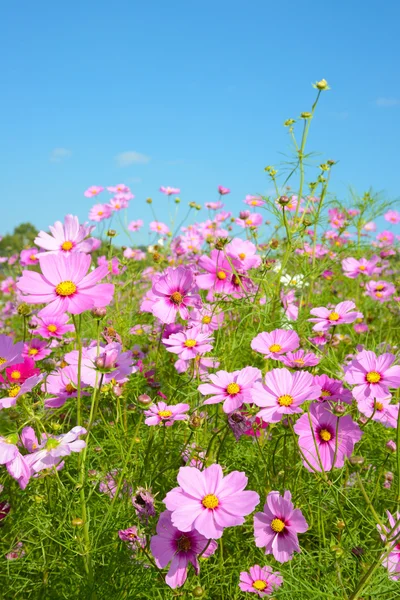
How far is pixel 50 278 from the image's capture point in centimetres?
89

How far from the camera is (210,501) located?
0.80 m

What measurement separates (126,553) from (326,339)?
998mm

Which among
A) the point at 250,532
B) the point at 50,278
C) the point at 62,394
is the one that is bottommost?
the point at 250,532

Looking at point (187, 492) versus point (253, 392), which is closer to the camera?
point (187, 492)

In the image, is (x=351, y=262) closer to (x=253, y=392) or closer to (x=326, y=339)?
(x=326, y=339)

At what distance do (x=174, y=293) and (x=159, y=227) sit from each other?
2.46 meters

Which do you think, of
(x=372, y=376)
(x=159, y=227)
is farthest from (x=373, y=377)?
(x=159, y=227)

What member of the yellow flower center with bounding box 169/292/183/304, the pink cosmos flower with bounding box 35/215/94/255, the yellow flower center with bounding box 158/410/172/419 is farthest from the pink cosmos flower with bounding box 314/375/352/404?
the pink cosmos flower with bounding box 35/215/94/255

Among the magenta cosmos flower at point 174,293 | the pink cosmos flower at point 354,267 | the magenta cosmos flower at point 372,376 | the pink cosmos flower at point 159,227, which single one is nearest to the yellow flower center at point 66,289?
the magenta cosmos flower at point 174,293

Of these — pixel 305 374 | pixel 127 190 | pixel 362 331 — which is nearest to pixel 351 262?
pixel 362 331

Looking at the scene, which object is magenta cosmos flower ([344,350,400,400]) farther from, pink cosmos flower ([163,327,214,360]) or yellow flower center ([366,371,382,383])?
pink cosmos flower ([163,327,214,360])

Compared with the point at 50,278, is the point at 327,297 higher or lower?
lower

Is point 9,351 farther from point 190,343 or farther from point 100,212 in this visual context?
point 100,212

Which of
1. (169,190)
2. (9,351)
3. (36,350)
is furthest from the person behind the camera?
(169,190)
